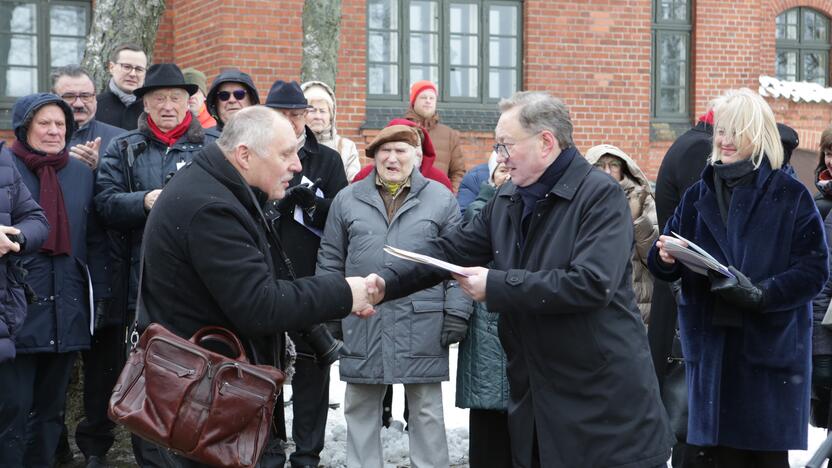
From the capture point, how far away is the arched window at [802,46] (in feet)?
57.5

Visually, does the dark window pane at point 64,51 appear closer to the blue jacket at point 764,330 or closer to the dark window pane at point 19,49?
the dark window pane at point 19,49

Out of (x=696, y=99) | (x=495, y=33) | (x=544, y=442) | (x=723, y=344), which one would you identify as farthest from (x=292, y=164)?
(x=696, y=99)

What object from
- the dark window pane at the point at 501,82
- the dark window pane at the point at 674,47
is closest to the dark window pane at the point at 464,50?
the dark window pane at the point at 501,82

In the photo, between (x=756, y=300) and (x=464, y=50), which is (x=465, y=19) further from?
(x=756, y=300)

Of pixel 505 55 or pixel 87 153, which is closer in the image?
pixel 87 153

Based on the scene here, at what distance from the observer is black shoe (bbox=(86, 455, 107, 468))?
6.12 metres

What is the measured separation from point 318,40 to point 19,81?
5.32 meters

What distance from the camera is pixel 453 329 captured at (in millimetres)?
5879

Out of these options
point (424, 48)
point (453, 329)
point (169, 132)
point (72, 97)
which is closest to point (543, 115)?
point (453, 329)

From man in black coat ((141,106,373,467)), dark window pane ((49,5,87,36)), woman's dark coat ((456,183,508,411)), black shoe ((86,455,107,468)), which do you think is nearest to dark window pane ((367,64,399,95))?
dark window pane ((49,5,87,36))

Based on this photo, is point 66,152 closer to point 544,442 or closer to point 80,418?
point 80,418

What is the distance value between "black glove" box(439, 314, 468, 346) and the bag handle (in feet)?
7.61

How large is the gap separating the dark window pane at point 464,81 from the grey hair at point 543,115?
985 centimetres

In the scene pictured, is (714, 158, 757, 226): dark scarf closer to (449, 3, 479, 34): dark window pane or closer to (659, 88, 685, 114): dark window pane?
(449, 3, 479, 34): dark window pane
